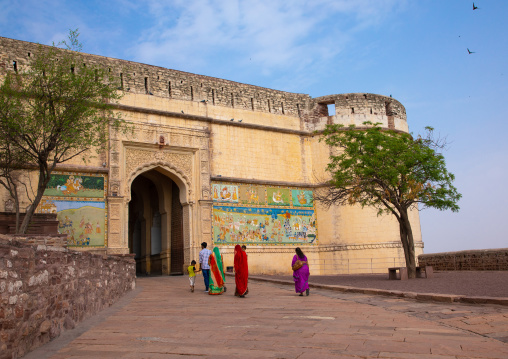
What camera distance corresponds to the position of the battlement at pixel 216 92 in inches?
602

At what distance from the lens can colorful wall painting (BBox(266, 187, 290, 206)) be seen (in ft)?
60.1

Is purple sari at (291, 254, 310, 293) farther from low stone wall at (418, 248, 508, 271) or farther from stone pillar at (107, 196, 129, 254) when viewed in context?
low stone wall at (418, 248, 508, 271)

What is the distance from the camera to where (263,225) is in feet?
58.4

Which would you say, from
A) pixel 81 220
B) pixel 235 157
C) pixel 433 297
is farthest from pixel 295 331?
pixel 235 157

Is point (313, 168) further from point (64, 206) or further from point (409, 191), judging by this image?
point (64, 206)

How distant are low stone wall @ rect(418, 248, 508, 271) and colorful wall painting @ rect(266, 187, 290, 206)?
575 cm

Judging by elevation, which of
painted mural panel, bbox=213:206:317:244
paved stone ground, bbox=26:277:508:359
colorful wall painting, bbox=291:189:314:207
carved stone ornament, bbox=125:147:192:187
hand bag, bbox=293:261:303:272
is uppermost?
carved stone ornament, bbox=125:147:192:187

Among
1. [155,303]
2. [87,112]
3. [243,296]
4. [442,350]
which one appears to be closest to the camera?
[442,350]

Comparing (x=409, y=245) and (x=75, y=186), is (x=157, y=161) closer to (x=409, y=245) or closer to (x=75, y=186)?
(x=75, y=186)

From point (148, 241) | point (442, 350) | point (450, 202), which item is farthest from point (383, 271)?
point (442, 350)

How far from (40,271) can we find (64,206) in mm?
10982

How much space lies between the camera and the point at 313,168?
1986 centimetres

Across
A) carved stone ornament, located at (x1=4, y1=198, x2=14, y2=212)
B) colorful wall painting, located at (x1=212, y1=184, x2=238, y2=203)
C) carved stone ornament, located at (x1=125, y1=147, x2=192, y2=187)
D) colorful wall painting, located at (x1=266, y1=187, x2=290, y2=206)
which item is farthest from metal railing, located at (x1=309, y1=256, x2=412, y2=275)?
carved stone ornament, located at (x1=4, y1=198, x2=14, y2=212)

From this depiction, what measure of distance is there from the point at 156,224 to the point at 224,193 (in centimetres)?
405
